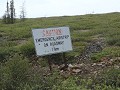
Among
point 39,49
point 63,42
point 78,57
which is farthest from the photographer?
point 78,57

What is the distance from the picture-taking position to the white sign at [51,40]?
367 inches

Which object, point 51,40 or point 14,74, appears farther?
point 51,40

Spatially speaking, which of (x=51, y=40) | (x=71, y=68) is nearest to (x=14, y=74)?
(x=51, y=40)

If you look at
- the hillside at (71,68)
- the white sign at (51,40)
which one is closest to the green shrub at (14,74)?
the hillside at (71,68)

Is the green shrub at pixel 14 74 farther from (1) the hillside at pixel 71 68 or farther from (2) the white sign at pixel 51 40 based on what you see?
(2) the white sign at pixel 51 40

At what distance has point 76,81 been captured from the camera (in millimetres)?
8258

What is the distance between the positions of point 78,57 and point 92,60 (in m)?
0.64

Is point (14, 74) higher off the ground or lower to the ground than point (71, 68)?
higher

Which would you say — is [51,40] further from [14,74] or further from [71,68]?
[14,74]

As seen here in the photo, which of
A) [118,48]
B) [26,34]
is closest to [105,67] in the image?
[118,48]

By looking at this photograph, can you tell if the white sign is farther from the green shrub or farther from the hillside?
the green shrub

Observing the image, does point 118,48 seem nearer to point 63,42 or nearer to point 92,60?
point 92,60

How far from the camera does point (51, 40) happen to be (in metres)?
9.62

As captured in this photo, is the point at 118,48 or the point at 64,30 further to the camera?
the point at 118,48
